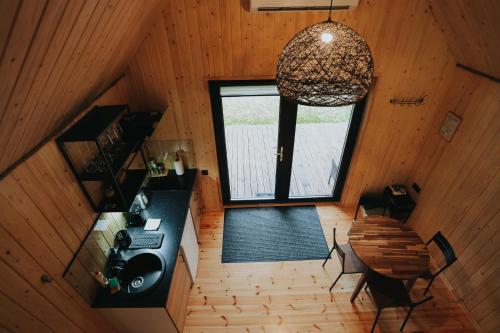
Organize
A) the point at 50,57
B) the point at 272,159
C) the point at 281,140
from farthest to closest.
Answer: the point at 272,159
the point at 281,140
the point at 50,57

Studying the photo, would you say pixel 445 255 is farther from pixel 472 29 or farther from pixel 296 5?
pixel 296 5

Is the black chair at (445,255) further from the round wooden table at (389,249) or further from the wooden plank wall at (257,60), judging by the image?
the wooden plank wall at (257,60)

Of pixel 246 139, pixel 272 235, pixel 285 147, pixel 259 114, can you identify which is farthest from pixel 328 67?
pixel 259 114

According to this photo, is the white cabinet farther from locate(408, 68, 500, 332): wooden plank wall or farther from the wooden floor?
locate(408, 68, 500, 332): wooden plank wall

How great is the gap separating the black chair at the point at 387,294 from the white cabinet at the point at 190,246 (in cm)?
206

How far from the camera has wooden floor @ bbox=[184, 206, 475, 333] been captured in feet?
9.96

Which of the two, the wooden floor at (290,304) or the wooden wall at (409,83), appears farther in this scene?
the wooden floor at (290,304)

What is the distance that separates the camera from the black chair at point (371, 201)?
422 centimetres

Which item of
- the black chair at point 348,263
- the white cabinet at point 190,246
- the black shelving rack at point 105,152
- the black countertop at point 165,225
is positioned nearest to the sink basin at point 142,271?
the black countertop at point 165,225

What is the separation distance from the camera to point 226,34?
288 centimetres

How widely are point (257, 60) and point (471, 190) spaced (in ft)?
9.24

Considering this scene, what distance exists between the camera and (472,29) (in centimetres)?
239

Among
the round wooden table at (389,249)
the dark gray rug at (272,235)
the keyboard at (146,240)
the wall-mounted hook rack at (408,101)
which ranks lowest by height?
the dark gray rug at (272,235)

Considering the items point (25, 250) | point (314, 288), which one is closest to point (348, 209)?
point (314, 288)
